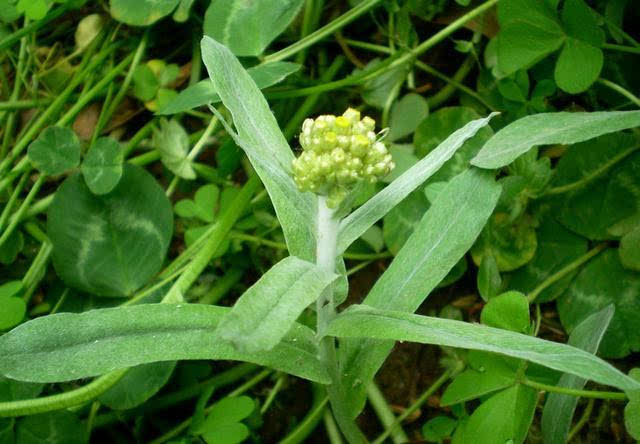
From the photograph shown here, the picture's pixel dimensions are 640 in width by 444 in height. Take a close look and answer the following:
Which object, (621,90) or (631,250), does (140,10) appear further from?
(631,250)

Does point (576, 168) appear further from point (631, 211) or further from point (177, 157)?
point (177, 157)

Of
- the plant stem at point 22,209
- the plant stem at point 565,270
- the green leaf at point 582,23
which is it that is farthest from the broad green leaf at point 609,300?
the plant stem at point 22,209

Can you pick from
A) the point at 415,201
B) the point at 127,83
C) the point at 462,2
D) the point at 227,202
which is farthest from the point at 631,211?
the point at 127,83

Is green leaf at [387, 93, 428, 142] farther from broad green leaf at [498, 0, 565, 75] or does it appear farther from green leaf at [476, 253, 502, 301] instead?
green leaf at [476, 253, 502, 301]

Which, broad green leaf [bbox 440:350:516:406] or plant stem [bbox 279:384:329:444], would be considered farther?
plant stem [bbox 279:384:329:444]

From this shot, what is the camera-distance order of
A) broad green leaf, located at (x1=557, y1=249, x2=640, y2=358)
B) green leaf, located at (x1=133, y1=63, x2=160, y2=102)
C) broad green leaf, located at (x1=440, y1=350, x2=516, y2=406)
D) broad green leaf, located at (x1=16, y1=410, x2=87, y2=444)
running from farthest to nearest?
green leaf, located at (x1=133, y1=63, x2=160, y2=102), broad green leaf, located at (x1=557, y1=249, x2=640, y2=358), broad green leaf, located at (x1=16, y1=410, x2=87, y2=444), broad green leaf, located at (x1=440, y1=350, x2=516, y2=406)

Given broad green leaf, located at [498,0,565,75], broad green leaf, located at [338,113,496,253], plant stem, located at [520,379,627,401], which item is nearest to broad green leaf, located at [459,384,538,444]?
plant stem, located at [520,379,627,401]
